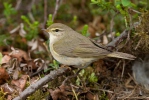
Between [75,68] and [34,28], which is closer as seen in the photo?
[75,68]

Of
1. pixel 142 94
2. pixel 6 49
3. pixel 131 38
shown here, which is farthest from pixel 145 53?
pixel 6 49

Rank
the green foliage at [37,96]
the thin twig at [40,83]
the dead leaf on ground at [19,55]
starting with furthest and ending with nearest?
the dead leaf on ground at [19,55]
the green foliage at [37,96]
the thin twig at [40,83]

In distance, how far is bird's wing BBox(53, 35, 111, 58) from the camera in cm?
468

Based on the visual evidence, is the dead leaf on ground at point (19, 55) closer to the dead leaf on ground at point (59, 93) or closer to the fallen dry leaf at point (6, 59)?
the fallen dry leaf at point (6, 59)

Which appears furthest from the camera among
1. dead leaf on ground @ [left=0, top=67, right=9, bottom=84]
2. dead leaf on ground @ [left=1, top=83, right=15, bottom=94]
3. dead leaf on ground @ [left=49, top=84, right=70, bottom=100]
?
dead leaf on ground @ [left=0, top=67, right=9, bottom=84]

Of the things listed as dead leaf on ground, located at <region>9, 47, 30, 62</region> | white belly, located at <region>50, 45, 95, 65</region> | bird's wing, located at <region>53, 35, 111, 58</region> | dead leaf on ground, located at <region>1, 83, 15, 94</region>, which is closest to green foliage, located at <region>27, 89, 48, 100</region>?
dead leaf on ground, located at <region>1, 83, 15, 94</region>

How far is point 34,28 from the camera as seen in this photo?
6.00 meters

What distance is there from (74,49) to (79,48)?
0.26 ft

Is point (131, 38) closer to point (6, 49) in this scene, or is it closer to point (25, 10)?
point (6, 49)

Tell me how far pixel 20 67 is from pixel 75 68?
94 centimetres

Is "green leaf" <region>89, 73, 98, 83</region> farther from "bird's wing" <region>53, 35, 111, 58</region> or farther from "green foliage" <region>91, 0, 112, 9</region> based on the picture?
"green foliage" <region>91, 0, 112, 9</region>

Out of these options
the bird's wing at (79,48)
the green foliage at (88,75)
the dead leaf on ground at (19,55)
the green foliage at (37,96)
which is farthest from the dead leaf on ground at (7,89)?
the green foliage at (88,75)

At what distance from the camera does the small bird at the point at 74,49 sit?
4.67 metres

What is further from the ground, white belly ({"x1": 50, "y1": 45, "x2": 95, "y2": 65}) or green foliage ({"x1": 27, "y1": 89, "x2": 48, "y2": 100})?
white belly ({"x1": 50, "y1": 45, "x2": 95, "y2": 65})
